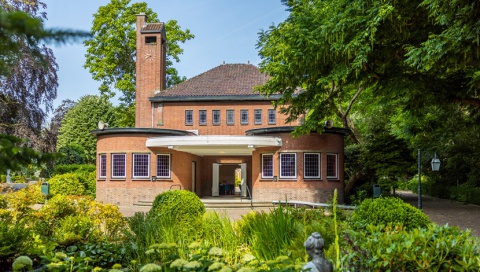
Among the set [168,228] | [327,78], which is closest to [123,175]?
[327,78]

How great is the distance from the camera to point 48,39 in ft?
8.11

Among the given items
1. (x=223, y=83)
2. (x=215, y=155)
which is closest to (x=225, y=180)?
(x=215, y=155)

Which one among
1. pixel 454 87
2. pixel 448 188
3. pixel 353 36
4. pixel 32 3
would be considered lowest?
pixel 448 188

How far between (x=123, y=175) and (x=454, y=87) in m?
17.2

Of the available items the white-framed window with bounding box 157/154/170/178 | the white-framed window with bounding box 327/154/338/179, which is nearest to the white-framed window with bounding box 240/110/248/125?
the white-framed window with bounding box 157/154/170/178

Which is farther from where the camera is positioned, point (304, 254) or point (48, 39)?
point (304, 254)

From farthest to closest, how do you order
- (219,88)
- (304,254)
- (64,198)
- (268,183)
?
(219,88) < (268,183) < (64,198) < (304,254)

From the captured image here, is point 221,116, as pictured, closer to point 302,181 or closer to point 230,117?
point 230,117

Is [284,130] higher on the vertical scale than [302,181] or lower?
higher

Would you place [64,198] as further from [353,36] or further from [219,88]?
[219,88]

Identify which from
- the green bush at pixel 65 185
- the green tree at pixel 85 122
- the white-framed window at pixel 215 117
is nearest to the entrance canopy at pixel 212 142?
the green bush at pixel 65 185

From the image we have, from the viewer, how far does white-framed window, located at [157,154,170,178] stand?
963 inches

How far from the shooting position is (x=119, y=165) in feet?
79.6

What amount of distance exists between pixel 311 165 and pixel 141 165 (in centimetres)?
954
